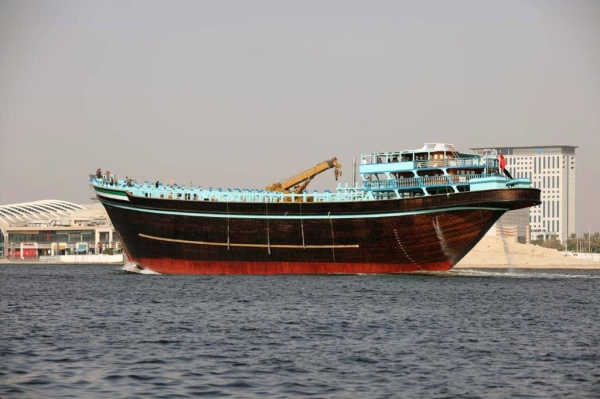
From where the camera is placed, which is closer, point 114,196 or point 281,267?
point 281,267

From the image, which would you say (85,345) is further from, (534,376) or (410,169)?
(410,169)

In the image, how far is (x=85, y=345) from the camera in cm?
3622

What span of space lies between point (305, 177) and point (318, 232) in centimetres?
1110

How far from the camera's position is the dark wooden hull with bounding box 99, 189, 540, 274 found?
264 ft

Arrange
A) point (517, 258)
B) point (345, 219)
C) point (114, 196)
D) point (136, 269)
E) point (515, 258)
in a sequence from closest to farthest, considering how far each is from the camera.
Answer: point (345, 219) < point (114, 196) < point (136, 269) < point (515, 258) < point (517, 258)

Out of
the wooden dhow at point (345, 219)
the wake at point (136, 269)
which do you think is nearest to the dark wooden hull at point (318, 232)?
the wooden dhow at point (345, 219)

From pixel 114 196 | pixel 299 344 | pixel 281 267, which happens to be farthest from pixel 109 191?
pixel 299 344

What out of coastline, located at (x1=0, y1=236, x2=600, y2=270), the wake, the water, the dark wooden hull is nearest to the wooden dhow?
the dark wooden hull

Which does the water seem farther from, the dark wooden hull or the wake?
the wake

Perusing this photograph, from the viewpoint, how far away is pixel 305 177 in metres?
93.6

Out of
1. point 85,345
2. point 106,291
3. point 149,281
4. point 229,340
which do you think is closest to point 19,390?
point 85,345

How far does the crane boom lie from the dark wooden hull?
30.8 ft

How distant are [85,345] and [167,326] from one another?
7.03m

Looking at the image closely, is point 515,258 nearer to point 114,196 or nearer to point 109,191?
point 114,196
